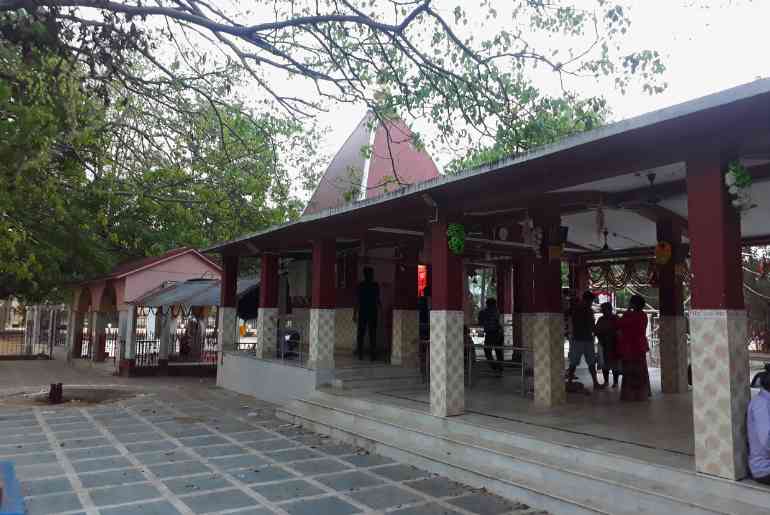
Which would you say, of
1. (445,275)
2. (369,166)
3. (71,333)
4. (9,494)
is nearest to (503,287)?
(369,166)

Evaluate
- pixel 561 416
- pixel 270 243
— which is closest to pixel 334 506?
pixel 561 416

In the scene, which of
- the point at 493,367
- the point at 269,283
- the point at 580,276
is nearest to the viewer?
the point at 493,367

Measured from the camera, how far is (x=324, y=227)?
9.97 m

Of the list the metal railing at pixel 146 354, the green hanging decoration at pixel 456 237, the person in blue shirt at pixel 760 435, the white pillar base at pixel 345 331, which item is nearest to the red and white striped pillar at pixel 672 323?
the green hanging decoration at pixel 456 237

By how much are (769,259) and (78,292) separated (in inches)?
803

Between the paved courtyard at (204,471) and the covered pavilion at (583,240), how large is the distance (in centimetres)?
141

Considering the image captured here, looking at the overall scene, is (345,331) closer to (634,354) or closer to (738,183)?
(634,354)

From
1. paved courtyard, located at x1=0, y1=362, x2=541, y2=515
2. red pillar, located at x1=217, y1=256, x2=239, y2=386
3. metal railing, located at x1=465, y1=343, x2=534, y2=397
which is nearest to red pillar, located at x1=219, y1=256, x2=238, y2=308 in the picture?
red pillar, located at x1=217, y1=256, x2=239, y2=386

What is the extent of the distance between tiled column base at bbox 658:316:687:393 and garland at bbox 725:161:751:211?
15.8 feet

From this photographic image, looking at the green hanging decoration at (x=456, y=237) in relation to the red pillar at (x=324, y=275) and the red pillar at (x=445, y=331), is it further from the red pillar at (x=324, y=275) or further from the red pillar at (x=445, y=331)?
the red pillar at (x=324, y=275)

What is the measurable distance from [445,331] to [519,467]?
2025mm

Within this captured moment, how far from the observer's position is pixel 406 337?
11094mm

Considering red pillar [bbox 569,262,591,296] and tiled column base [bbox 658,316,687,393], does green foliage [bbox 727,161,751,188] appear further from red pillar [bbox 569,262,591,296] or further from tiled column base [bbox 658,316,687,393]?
red pillar [bbox 569,262,591,296]

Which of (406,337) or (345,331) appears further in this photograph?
(345,331)
